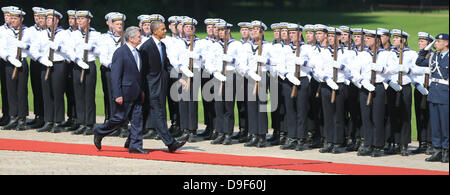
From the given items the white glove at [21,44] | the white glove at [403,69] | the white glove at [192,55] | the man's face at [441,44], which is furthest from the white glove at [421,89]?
the white glove at [21,44]

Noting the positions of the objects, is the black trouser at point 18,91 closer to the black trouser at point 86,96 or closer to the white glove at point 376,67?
the black trouser at point 86,96

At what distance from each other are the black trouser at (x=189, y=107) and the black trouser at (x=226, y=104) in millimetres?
354

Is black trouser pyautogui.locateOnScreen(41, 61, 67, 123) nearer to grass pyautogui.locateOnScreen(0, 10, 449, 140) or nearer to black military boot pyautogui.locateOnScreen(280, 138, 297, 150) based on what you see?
black military boot pyautogui.locateOnScreen(280, 138, 297, 150)

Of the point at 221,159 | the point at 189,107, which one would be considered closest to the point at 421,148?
the point at 221,159

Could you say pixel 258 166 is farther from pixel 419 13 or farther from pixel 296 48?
pixel 419 13

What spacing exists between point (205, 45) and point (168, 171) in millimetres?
3563

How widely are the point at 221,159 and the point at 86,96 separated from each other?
3513 mm

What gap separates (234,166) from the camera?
37.8 ft

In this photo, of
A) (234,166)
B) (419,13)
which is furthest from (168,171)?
(419,13)

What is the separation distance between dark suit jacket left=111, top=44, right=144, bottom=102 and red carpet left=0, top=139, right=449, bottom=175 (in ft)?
2.55

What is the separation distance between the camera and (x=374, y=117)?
43.2ft

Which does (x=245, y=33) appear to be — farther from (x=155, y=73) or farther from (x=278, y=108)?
(x=155, y=73)

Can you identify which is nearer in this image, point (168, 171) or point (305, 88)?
point (168, 171)

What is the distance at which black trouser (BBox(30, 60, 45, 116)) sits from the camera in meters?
15.0
